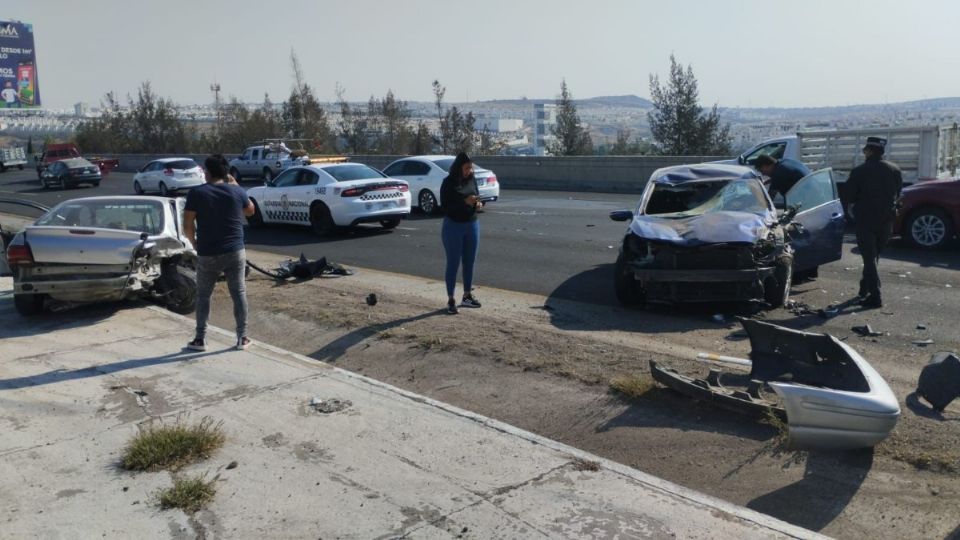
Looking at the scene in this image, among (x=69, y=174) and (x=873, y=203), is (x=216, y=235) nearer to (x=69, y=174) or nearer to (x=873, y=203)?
(x=873, y=203)

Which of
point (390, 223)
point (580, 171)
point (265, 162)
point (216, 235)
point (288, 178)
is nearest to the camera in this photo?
point (216, 235)

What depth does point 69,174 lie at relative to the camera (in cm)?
3888

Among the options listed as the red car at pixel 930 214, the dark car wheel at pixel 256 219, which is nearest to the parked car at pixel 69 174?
the dark car wheel at pixel 256 219

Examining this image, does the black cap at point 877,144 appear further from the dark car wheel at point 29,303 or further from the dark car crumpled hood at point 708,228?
the dark car wheel at point 29,303

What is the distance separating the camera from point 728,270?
353 inches

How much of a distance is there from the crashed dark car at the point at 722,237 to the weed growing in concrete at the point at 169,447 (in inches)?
210

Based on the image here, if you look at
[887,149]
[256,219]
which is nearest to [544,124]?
[887,149]

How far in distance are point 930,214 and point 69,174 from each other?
120ft

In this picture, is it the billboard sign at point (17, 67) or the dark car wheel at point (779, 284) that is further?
the billboard sign at point (17, 67)

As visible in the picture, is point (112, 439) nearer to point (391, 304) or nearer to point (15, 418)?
point (15, 418)

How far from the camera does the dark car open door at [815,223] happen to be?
1052 centimetres

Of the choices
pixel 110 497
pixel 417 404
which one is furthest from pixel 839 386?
pixel 110 497

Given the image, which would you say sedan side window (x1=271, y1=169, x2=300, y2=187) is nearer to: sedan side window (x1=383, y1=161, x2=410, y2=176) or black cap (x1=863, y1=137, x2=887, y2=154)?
sedan side window (x1=383, y1=161, x2=410, y2=176)

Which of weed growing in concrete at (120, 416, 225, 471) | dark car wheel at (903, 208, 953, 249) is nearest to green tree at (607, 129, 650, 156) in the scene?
dark car wheel at (903, 208, 953, 249)
